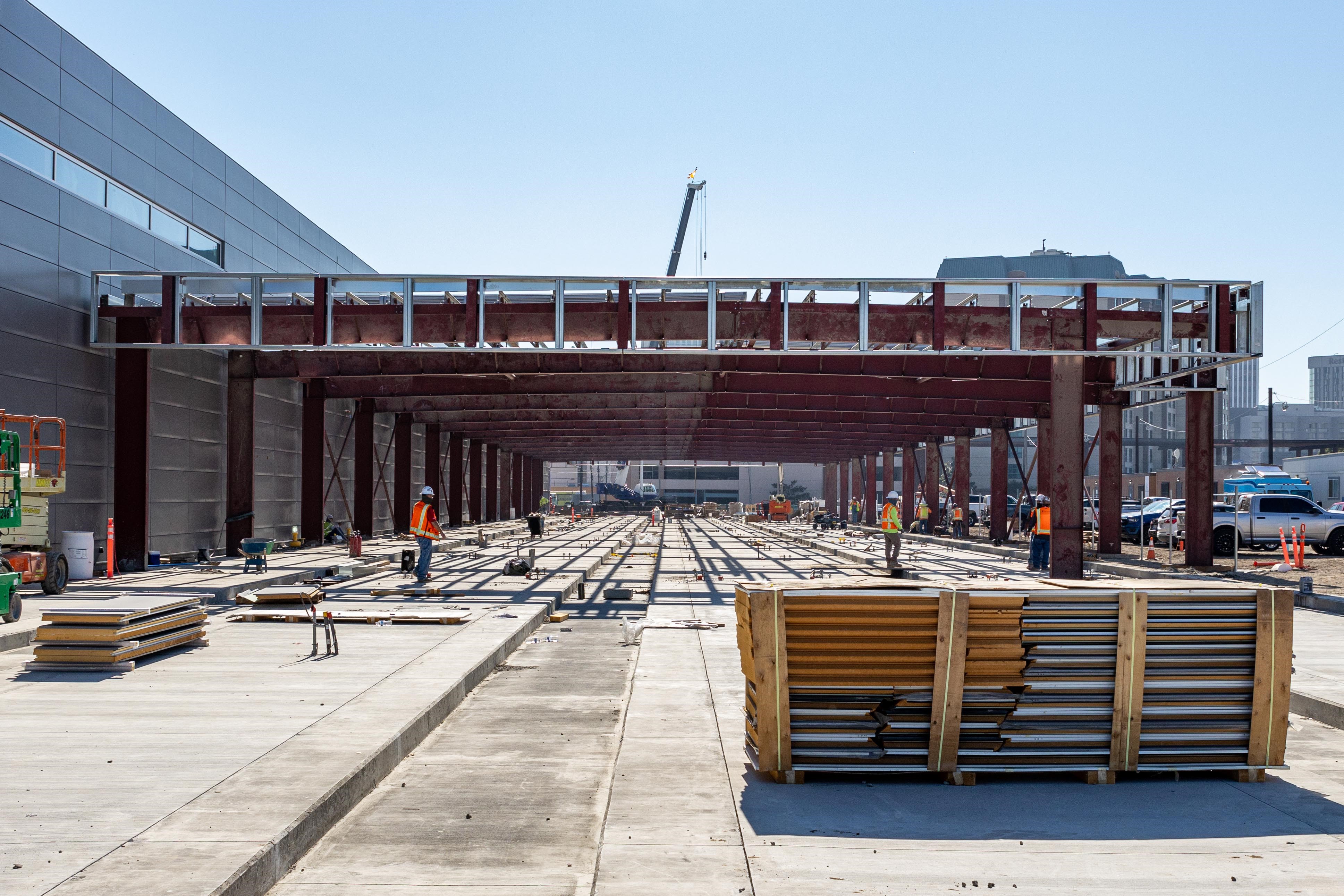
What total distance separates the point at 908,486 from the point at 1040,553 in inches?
1331

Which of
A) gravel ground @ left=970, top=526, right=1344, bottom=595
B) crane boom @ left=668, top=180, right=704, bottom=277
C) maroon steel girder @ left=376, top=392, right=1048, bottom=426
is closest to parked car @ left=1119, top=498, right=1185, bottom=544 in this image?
gravel ground @ left=970, top=526, right=1344, bottom=595

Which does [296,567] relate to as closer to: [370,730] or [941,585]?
[370,730]

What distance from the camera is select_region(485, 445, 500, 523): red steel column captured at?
66.2 meters

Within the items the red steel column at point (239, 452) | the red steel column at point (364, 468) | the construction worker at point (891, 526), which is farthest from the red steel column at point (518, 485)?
the construction worker at point (891, 526)

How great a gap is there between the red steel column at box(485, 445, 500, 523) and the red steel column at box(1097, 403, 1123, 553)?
41152 millimetres

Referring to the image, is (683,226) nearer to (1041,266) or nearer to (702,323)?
(1041,266)

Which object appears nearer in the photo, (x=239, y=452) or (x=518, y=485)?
(x=239, y=452)

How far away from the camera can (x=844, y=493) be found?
81.8 meters

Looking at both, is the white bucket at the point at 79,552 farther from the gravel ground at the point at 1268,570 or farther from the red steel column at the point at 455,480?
the red steel column at the point at 455,480

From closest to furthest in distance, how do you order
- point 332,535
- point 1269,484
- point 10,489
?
point 10,489, point 332,535, point 1269,484

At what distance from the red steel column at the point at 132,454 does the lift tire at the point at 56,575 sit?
427 centimetres

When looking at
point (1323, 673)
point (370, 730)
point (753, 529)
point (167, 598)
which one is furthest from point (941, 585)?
point (753, 529)

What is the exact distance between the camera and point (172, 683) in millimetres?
10258

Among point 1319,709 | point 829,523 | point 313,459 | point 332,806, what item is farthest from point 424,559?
point 829,523
